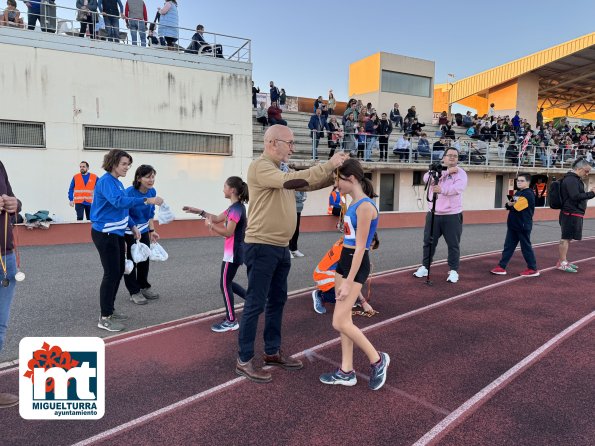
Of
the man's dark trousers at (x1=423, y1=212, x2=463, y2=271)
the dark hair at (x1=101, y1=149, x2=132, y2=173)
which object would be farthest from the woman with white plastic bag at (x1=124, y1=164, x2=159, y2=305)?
the man's dark trousers at (x1=423, y1=212, x2=463, y2=271)

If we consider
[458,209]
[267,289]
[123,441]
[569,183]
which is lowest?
[123,441]

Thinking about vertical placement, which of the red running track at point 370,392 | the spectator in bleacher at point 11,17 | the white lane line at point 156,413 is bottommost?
the white lane line at point 156,413

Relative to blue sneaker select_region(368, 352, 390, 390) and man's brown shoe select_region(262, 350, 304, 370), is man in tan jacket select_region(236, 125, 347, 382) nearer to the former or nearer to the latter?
man's brown shoe select_region(262, 350, 304, 370)

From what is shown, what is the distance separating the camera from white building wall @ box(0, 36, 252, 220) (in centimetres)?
1160

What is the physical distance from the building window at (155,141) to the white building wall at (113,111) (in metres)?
0.19

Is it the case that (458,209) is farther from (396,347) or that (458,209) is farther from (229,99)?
(229,99)

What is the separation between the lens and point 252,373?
3.71 metres

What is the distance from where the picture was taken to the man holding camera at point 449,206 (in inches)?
278

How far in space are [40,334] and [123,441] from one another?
262 cm

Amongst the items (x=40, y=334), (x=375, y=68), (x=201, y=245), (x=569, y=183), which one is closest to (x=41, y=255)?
(x=201, y=245)

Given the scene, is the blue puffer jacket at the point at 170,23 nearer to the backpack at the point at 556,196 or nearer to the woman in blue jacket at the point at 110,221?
the woman in blue jacket at the point at 110,221

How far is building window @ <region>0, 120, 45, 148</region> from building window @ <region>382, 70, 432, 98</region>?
18.7m

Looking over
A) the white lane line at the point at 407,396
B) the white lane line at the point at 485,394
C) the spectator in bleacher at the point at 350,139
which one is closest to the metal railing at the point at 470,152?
the spectator in bleacher at the point at 350,139

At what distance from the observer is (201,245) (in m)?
11.3
